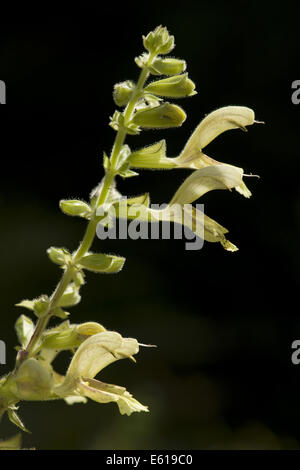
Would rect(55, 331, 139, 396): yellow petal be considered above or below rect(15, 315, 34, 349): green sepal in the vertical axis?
below

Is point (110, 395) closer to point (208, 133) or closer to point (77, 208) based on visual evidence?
point (77, 208)

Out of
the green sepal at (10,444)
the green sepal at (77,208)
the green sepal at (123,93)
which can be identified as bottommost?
the green sepal at (10,444)

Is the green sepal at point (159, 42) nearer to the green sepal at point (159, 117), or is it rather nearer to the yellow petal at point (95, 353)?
the green sepal at point (159, 117)

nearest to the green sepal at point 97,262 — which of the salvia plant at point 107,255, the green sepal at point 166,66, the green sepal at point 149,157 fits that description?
the salvia plant at point 107,255

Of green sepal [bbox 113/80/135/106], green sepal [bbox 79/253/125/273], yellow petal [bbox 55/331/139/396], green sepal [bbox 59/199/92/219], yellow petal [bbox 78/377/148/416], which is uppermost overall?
green sepal [bbox 113/80/135/106]

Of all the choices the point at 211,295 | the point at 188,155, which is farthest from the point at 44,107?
the point at 188,155

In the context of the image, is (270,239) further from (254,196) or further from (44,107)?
(44,107)

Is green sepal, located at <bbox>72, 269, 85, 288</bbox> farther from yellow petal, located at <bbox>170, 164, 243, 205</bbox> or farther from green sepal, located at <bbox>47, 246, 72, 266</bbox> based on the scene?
yellow petal, located at <bbox>170, 164, 243, 205</bbox>

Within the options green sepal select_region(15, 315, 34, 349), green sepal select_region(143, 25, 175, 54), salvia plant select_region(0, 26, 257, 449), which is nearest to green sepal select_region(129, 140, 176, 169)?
salvia plant select_region(0, 26, 257, 449)
